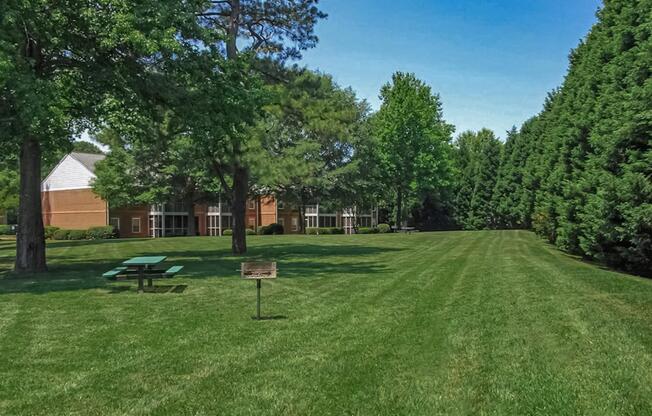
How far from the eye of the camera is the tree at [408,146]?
5744cm

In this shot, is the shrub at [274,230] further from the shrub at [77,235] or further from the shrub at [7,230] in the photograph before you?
the shrub at [7,230]

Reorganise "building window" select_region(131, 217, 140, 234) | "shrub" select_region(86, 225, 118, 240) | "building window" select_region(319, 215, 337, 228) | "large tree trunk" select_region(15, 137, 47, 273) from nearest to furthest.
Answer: "large tree trunk" select_region(15, 137, 47, 273) < "shrub" select_region(86, 225, 118, 240) < "building window" select_region(131, 217, 140, 234) < "building window" select_region(319, 215, 337, 228)

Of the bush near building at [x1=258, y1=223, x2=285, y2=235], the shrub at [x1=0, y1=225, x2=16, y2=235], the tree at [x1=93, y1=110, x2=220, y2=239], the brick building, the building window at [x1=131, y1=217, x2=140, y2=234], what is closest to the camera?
the tree at [x1=93, y1=110, x2=220, y2=239]

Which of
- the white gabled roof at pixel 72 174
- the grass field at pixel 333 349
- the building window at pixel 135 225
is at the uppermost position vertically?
the white gabled roof at pixel 72 174

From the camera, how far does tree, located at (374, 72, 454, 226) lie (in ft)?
188

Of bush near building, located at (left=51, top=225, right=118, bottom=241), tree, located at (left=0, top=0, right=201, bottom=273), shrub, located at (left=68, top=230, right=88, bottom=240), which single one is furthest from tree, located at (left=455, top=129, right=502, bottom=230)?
tree, located at (left=0, top=0, right=201, bottom=273)

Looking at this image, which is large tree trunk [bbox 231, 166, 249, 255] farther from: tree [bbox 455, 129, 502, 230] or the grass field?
tree [bbox 455, 129, 502, 230]

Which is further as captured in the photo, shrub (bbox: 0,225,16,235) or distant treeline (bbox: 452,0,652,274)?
shrub (bbox: 0,225,16,235)

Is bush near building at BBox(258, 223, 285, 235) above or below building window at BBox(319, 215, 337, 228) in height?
below

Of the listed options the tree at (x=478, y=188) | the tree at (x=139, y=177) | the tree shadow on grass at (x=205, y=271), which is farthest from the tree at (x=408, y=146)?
the tree shadow on grass at (x=205, y=271)

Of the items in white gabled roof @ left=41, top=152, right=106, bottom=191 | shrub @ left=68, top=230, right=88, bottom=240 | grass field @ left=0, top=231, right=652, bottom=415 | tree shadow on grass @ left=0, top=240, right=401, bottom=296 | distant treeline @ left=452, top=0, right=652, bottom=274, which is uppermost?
white gabled roof @ left=41, top=152, right=106, bottom=191

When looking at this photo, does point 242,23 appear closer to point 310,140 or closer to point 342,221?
point 310,140

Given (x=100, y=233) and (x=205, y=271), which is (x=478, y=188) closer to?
(x=100, y=233)

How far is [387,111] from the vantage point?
5875cm
